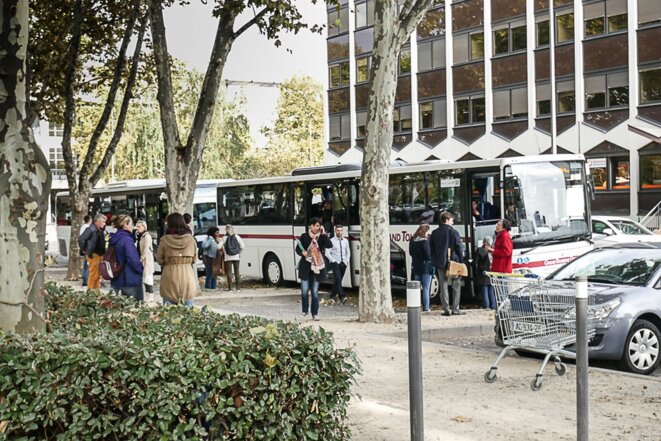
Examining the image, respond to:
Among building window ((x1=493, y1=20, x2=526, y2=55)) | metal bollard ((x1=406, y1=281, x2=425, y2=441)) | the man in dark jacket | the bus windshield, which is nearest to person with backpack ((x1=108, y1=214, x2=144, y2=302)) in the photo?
the man in dark jacket

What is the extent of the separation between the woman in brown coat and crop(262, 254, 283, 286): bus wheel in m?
12.0

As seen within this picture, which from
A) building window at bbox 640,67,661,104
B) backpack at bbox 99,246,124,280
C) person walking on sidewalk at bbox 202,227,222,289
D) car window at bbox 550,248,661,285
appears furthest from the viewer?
building window at bbox 640,67,661,104

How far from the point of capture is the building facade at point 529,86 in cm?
3850

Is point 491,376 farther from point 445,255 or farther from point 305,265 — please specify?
point 445,255

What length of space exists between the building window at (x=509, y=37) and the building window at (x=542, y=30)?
769 millimetres

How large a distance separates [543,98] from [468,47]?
5667 millimetres

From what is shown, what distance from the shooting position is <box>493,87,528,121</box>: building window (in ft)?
142

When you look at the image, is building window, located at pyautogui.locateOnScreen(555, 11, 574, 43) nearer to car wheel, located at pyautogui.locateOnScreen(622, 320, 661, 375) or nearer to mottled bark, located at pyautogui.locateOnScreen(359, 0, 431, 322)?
mottled bark, located at pyautogui.locateOnScreen(359, 0, 431, 322)

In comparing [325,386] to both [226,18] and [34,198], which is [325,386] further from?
[226,18]

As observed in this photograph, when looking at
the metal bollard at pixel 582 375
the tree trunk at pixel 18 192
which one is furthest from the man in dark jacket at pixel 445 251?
the tree trunk at pixel 18 192

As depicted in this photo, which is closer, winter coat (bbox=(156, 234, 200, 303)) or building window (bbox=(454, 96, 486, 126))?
winter coat (bbox=(156, 234, 200, 303))

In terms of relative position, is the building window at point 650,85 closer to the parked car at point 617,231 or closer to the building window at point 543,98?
the building window at point 543,98

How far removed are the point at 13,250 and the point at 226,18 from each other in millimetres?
13264

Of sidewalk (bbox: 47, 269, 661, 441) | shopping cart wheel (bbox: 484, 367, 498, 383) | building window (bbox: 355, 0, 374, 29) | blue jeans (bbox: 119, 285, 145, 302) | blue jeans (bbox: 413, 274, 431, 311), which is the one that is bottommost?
sidewalk (bbox: 47, 269, 661, 441)
